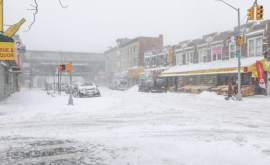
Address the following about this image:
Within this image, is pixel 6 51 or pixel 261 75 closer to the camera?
pixel 6 51

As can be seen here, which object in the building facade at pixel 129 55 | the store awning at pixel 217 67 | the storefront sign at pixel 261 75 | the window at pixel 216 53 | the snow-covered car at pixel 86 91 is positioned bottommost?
the snow-covered car at pixel 86 91

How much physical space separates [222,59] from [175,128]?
24.1 m

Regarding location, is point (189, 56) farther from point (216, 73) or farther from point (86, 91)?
point (86, 91)

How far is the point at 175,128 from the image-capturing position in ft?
26.7

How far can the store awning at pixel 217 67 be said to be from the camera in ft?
77.2

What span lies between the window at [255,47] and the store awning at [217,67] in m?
0.71

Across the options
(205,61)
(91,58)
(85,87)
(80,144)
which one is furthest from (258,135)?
(91,58)

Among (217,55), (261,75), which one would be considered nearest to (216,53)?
(217,55)

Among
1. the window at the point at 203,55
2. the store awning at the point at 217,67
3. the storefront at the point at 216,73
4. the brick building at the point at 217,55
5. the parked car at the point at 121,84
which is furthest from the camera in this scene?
the parked car at the point at 121,84

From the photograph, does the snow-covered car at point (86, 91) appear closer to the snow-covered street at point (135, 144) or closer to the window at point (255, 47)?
the snow-covered street at point (135, 144)

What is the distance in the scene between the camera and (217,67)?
28922mm

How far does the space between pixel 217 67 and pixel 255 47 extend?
4639 millimetres

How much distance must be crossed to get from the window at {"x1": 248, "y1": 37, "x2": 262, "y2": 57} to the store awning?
710 mm

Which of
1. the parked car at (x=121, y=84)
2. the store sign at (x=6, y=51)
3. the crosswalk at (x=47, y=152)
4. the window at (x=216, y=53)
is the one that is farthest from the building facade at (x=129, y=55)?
the crosswalk at (x=47, y=152)
